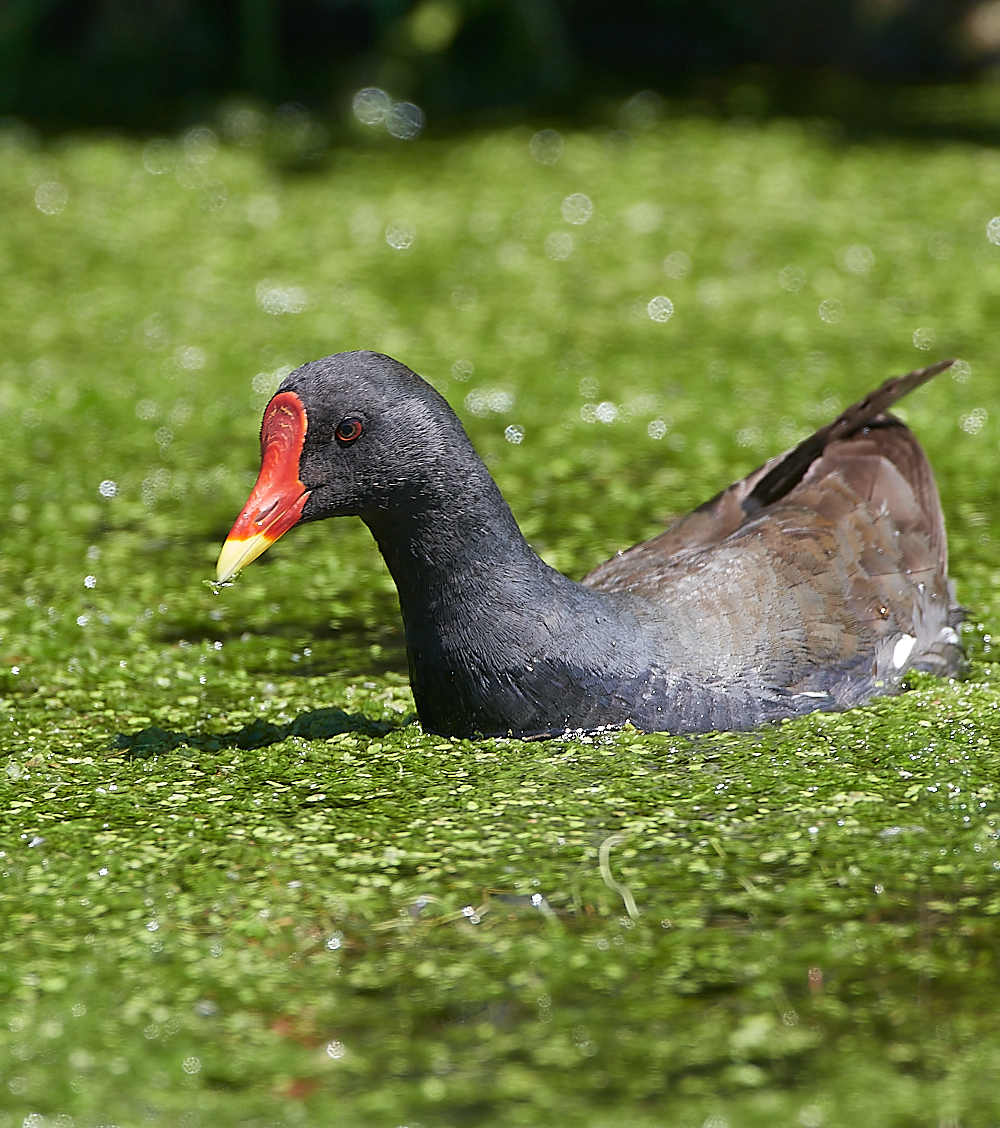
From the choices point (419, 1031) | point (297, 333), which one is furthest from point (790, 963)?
point (297, 333)

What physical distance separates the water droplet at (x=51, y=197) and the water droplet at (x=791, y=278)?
129 inches

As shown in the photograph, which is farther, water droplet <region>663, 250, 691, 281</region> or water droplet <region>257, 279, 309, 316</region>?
water droplet <region>663, 250, 691, 281</region>

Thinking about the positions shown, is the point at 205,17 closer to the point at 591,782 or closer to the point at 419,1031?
the point at 591,782

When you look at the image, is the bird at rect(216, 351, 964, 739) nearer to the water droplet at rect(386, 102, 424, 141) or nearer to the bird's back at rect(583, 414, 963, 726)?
the bird's back at rect(583, 414, 963, 726)

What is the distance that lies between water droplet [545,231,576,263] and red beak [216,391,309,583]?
4060 millimetres

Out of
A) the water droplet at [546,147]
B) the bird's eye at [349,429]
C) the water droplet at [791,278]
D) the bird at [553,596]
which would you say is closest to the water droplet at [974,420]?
the water droplet at [791,278]

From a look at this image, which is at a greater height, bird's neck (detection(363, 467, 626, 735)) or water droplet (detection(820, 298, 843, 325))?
water droplet (detection(820, 298, 843, 325))

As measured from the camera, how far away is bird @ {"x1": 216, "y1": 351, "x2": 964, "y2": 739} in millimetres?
3219

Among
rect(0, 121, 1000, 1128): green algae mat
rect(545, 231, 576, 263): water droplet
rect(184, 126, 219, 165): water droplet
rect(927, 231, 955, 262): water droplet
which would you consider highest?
rect(184, 126, 219, 165): water droplet

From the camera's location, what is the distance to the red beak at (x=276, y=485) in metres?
3.19

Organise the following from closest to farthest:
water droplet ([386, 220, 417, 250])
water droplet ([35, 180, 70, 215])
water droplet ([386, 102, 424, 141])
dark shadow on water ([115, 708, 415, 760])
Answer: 1. dark shadow on water ([115, 708, 415, 760])
2. water droplet ([386, 220, 417, 250])
3. water droplet ([35, 180, 70, 215])
4. water droplet ([386, 102, 424, 141])

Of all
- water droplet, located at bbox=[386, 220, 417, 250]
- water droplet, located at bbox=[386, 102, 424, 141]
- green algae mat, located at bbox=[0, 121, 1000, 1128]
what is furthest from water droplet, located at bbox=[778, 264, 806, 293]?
water droplet, located at bbox=[386, 102, 424, 141]

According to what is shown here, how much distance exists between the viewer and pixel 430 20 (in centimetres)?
949

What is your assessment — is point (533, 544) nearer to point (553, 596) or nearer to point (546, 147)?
point (553, 596)
